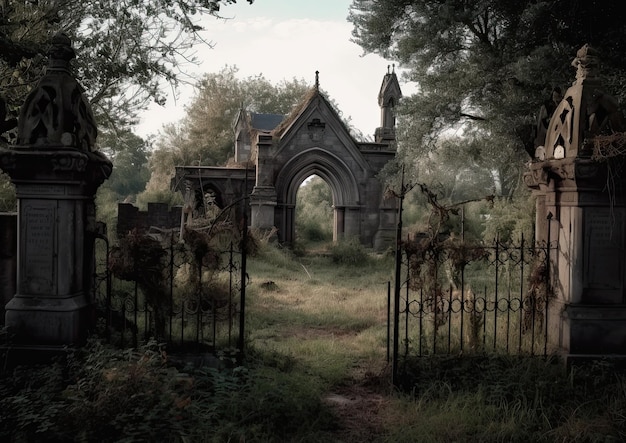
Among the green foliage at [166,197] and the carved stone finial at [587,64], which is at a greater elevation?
the carved stone finial at [587,64]

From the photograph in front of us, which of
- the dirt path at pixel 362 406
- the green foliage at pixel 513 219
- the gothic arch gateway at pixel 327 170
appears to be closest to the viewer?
the dirt path at pixel 362 406

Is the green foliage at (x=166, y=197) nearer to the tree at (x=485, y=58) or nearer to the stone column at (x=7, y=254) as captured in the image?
the tree at (x=485, y=58)

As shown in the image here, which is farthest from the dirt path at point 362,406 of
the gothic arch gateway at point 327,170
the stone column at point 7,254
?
the gothic arch gateway at point 327,170

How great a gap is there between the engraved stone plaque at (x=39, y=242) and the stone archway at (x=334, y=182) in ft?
52.8

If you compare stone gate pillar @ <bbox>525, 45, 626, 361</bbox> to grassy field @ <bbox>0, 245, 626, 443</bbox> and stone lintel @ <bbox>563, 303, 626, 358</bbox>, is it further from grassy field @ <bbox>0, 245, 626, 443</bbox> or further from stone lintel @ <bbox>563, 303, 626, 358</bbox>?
grassy field @ <bbox>0, 245, 626, 443</bbox>

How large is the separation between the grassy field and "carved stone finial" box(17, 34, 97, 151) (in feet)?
6.85

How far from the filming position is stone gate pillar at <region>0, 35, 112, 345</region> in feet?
17.5

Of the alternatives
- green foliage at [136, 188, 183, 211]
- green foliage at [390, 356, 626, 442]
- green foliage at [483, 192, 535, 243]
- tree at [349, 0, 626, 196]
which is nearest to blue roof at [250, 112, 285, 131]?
green foliage at [136, 188, 183, 211]

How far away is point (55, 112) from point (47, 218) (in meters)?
1.08

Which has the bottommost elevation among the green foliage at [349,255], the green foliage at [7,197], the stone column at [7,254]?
the green foliage at [349,255]

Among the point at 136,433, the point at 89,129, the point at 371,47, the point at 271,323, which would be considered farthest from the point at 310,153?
the point at 136,433

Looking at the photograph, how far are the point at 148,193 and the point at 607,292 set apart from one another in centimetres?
2513

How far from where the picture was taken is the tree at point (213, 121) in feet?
144

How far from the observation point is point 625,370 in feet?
18.6
